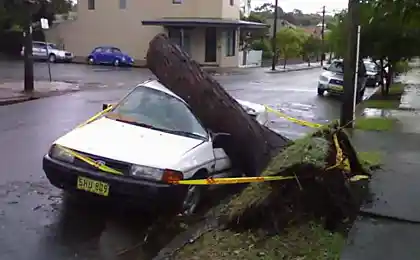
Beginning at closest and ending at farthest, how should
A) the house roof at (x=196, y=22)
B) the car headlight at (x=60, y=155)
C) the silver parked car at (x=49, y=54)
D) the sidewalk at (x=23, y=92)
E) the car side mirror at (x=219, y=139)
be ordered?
the car headlight at (x=60, y=155) < the car side mirror at (x=219, y=139) < the sidewalk at (x=23, y=92) < the silver parked car at (x=49, y=54) < the house roof at (x=196, y=22)

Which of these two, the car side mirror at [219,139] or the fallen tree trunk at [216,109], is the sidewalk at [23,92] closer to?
the fallen tree trunk at [216,109]

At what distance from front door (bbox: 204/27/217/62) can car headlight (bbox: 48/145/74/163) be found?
4087 centimetres

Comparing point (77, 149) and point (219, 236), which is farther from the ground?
point (77, 149)

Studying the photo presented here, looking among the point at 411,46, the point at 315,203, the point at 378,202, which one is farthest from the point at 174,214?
the point at 411,46

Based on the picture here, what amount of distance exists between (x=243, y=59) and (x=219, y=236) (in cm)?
4680

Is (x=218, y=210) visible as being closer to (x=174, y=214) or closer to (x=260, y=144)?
(x=174, y=214)

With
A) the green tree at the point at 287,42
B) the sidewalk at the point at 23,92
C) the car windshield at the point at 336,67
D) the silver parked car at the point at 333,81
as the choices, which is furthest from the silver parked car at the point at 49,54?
the silver parked car at the point at 333,81

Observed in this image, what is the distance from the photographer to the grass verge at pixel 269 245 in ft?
17.0

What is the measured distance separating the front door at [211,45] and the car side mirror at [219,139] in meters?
40.2

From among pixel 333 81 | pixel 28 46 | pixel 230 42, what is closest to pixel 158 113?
pixel 28 46

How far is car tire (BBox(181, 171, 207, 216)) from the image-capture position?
22.1 feet

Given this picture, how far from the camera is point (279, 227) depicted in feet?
19.0

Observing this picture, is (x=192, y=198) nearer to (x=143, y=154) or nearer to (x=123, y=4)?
(x=143, y=154)

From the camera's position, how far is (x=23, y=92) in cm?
2053
